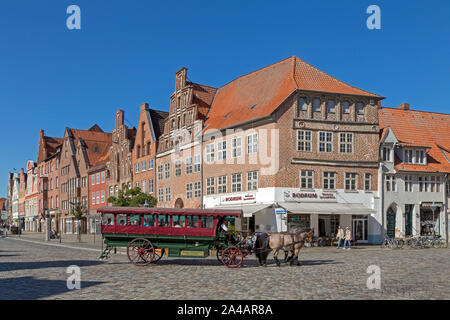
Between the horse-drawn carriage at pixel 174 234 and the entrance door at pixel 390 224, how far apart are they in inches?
858

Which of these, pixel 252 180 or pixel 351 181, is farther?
pixel 351 181

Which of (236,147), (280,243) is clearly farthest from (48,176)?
(280,243)

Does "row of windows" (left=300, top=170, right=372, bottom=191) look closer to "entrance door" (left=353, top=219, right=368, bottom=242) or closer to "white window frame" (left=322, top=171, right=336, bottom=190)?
"white window frame" (left=322, top=171, right=336, bottom=190)

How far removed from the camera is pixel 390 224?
39812 mm

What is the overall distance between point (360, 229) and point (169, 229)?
22.7 metres

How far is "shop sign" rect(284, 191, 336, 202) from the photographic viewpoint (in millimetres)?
36375

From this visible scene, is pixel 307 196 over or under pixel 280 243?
over

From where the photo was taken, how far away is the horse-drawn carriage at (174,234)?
65.6ft

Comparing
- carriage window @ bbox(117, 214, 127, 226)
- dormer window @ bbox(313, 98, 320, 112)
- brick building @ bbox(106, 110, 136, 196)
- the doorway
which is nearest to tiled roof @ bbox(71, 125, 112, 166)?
brick building @ bbox(106, 110, 136, 196)

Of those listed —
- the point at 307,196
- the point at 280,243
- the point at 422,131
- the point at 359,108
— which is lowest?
the point at 280,243

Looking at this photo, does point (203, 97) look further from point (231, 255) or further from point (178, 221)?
point (231, 255)

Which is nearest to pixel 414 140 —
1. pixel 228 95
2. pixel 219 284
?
pixel 228 95

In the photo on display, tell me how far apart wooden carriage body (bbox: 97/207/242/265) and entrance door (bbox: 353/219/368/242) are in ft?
68.7
